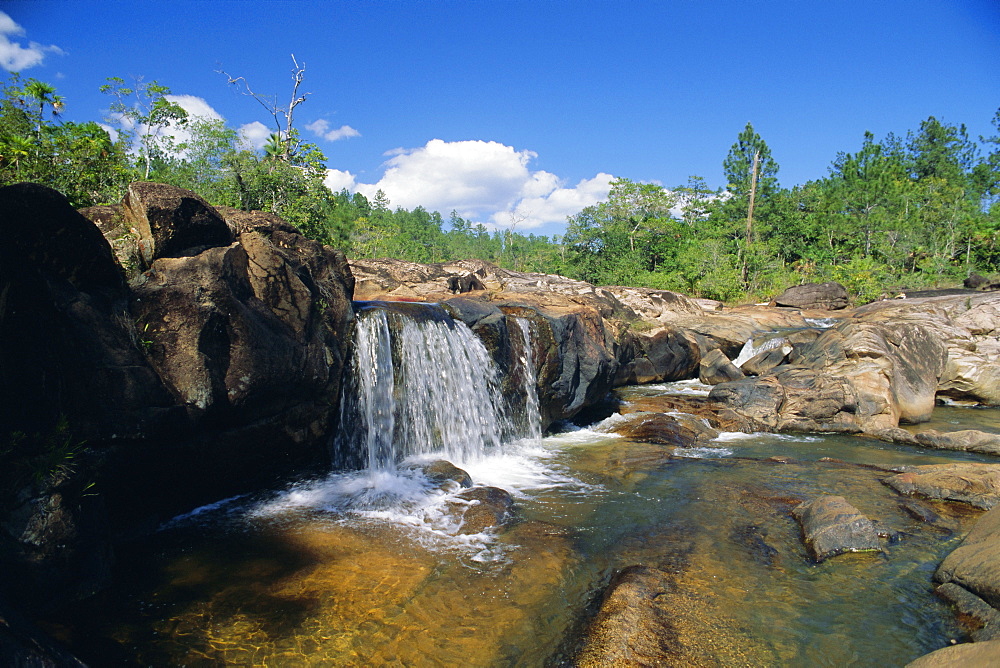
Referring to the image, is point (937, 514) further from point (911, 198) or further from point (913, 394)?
point (911, 198)

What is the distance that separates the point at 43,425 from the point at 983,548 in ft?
25.2

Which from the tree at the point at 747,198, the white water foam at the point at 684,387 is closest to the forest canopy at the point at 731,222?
the tree at the point at 747,198

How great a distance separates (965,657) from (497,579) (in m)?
3.23

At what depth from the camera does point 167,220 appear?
19.2ft

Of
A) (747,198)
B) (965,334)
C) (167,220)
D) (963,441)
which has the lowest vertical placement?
(963,441)

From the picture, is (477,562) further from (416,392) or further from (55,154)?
(55,154)

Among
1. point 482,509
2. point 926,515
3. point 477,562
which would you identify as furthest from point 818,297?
point 477,562

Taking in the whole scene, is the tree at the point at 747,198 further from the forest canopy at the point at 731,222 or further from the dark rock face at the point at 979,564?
the dark rock face at the point at 979,564

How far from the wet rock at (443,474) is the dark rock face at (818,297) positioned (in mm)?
28129

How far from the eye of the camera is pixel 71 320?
4.54 m

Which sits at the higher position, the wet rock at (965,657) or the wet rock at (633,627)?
the wet rock at (965,657)

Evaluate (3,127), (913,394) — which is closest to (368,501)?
(3,127)

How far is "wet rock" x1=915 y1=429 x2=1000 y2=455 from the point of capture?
9117 mm

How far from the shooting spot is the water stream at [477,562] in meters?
3.86
